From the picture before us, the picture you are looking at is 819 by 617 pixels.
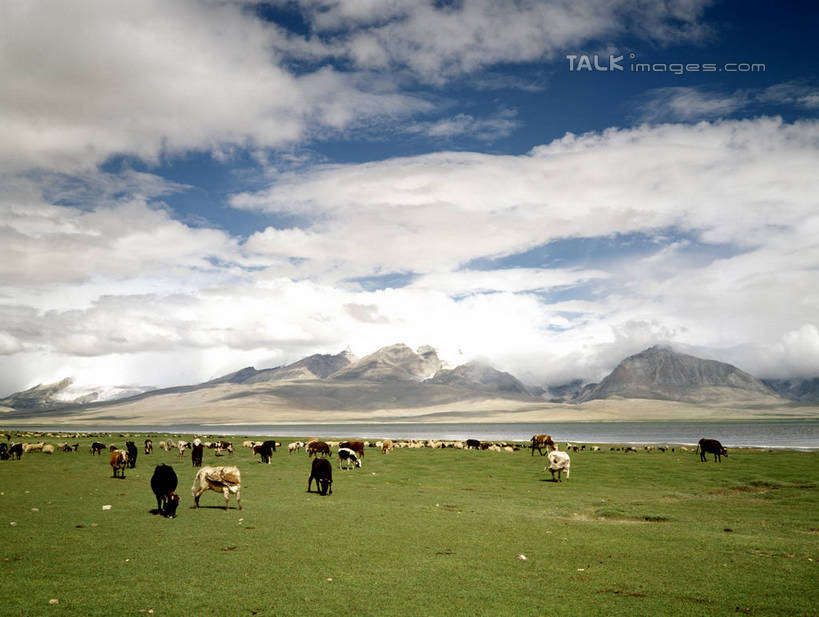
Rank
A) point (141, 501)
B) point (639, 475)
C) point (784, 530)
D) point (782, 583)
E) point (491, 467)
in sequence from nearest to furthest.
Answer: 1. point (782, 583)
2. point (784, 530)
3. point (141, 501)
4. point (639, 475)
5. point (491, 467)

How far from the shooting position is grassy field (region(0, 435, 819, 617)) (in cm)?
1183

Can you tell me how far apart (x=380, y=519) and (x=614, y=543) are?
839cm

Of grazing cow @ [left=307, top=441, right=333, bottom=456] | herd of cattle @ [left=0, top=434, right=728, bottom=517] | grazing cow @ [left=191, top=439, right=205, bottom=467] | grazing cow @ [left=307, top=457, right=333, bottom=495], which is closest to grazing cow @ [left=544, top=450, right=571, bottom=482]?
herd of cattle @ [left=0, top=434, right=728, bottom=517]

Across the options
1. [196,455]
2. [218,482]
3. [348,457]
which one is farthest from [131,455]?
[218,482]

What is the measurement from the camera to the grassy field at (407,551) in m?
11.8

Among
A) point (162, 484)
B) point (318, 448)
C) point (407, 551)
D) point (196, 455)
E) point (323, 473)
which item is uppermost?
point (162, 484)

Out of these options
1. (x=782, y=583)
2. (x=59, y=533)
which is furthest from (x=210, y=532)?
(x=782, y=583)

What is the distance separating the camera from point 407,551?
1625cm

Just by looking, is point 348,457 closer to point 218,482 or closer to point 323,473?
point 323,473

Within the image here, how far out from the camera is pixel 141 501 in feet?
78.8

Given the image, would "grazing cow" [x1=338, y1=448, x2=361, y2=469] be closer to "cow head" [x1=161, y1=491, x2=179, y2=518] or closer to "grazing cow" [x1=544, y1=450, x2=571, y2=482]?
"grazing cow" [x1=544, y1=450, x2=571, y2=482]

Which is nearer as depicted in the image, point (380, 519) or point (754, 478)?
point (380, 519)

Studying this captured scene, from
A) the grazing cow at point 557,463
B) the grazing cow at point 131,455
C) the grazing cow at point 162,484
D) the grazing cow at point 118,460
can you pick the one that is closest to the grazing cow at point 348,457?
the grazing cow at point 118,460

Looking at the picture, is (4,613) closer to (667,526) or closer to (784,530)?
(667,526)
